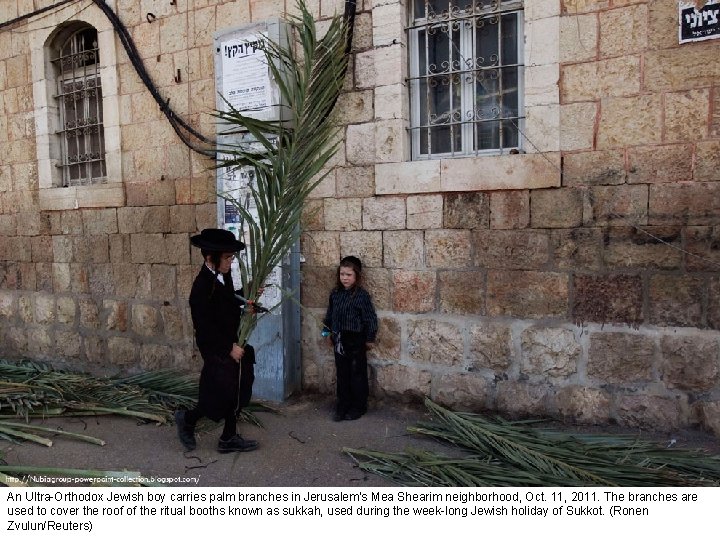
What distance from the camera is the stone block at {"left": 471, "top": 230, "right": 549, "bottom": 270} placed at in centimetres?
431

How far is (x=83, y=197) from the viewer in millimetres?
6699

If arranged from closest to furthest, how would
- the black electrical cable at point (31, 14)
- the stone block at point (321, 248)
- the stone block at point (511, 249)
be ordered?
the stone block at point (511, 249) → the stone block at point (321, 248) → the black electrical cable at point (31, 14)

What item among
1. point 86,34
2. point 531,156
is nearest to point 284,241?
point 531,156

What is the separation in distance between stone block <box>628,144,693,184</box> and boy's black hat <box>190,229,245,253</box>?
265 centimetres

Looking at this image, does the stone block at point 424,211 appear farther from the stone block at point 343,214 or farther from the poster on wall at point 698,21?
the poster on wall at point 698,21

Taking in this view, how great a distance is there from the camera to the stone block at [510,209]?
14.2 ft

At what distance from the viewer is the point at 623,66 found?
3.99m

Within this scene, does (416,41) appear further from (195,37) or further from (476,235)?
(195,37)

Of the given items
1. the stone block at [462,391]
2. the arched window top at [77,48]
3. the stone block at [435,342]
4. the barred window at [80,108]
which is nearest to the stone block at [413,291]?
the stone block at [435,342]

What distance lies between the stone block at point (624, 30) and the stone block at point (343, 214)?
216 cm

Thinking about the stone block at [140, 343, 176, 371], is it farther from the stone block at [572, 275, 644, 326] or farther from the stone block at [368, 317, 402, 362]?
the stone block at [572, 275, 644, 326]

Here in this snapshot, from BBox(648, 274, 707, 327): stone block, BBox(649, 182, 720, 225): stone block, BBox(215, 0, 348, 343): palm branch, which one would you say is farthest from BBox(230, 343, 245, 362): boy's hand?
BBox(649, 182, 720, 225): stone block

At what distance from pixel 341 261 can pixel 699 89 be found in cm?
276

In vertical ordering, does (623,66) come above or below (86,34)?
below
